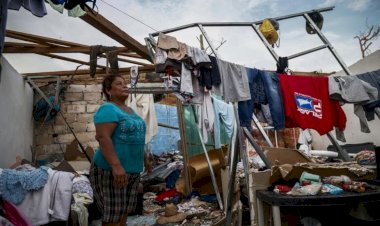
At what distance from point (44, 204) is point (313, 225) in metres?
2.96

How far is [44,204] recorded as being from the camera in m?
3.28

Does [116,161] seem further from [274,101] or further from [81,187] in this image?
[274,101]

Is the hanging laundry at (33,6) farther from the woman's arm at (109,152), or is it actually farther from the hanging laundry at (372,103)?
the hanging laundry at (372,103)

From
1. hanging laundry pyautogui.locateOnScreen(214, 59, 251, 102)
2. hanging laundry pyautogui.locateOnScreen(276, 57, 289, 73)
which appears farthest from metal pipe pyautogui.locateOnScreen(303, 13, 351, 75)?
hanging laundry pyautogui.locateOnScreen(214, 59, 251, 102)

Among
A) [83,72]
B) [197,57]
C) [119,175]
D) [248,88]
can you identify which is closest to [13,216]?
[119,175]

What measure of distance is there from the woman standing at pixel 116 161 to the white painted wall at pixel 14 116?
10.2ft

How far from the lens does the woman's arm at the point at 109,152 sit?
231 centimetres

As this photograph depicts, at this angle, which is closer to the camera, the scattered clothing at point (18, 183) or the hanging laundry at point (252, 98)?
the scattered clothing at point (18, 183)

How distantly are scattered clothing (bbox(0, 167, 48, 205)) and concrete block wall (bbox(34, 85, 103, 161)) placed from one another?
3.89 m

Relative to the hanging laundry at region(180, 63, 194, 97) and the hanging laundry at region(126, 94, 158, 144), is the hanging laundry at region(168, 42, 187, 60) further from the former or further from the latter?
the hanging laundry at region(126, 94, 158, 144)

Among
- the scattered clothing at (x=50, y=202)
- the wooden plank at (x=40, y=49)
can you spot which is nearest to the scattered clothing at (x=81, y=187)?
the scattered clothing at (x=50, y=202)

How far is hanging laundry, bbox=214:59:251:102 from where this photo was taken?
3.37 metres

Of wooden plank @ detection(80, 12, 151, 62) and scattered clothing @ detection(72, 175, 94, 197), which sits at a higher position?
wooden plank @ detection(80, 12, 151, 62)

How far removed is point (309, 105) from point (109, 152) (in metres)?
2.80
